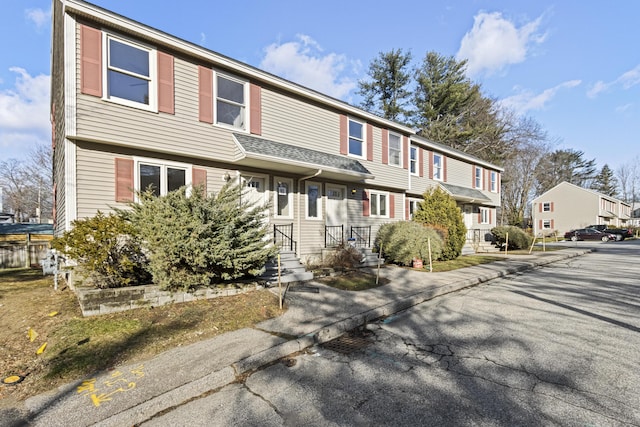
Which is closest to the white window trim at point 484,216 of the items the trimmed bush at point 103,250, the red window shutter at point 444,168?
the red window shutter at point 444,168

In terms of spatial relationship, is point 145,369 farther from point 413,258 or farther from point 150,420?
point 413,258

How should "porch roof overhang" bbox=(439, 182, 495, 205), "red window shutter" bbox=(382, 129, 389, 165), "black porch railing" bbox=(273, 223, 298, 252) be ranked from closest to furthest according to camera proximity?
"black porch railing" bbox=(273, 223, 298, 252) → "red window shutter" bbox=(382, 129, 389, 165) → "porch roof overhang" bbox=(439, 182, 495, 205)

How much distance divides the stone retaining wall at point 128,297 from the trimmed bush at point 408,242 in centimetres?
741

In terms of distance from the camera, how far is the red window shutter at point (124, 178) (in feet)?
25.2

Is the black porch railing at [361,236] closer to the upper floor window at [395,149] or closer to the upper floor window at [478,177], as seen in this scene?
the upper floor window at [395,149]

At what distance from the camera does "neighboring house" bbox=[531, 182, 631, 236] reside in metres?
41.7

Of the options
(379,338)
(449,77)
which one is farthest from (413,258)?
(449,77)

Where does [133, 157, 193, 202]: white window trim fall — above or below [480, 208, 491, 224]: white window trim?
above

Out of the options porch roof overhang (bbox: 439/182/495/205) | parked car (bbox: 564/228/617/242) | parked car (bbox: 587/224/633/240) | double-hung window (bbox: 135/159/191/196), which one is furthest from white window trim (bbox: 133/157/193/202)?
parked car (bbox: 587/224/633/240)

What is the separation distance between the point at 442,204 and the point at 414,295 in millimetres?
8308

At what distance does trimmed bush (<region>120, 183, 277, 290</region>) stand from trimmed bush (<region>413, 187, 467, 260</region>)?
989cm

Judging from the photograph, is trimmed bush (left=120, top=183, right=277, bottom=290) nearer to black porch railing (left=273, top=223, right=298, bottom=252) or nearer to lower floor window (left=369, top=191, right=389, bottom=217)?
black porch railing (left=273, top=223, right=298, bottom=252)

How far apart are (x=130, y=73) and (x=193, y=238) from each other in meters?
5.08

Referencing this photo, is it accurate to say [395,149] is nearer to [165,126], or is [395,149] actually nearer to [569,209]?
[165,126]
